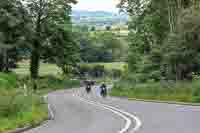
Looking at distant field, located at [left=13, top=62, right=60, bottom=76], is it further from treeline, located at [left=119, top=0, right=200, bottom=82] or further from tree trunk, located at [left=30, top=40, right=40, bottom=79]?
treeline, located at [left=119, top=0, right=200, bottom=82]

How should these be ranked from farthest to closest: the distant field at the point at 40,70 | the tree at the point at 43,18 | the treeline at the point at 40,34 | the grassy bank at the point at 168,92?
1. the distant field at the point at 40,70
2. the tree at the point at 43,18
3. the treeline at the point at 40,34
4. the grassy bank at the point at 168,92

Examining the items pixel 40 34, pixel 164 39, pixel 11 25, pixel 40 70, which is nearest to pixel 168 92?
pixel 164 39

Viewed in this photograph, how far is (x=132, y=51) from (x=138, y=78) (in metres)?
12.5

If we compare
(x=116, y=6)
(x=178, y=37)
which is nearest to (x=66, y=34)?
(x=116, y=6)

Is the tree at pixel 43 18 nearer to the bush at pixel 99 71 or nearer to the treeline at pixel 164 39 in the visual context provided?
the treeline at pixel 164 39

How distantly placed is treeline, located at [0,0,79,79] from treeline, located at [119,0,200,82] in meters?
15.7

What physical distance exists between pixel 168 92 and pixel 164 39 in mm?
19504

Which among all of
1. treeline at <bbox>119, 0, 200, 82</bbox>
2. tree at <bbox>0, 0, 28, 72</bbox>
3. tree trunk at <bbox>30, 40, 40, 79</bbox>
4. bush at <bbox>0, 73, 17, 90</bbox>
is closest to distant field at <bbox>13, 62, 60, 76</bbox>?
tree trunk at <bbox>30, 40, 40, 79</bbox>

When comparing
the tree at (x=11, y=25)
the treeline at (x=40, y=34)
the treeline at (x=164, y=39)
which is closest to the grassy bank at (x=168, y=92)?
the treeline at (x=164, y=39)

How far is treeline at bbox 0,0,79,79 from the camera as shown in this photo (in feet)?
257

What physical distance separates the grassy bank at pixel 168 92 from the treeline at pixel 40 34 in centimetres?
2559

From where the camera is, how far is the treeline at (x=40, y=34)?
78375 mm

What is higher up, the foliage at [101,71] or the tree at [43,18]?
the tree at [43,18]

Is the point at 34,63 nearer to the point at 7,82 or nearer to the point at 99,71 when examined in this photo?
the point at 7,82
